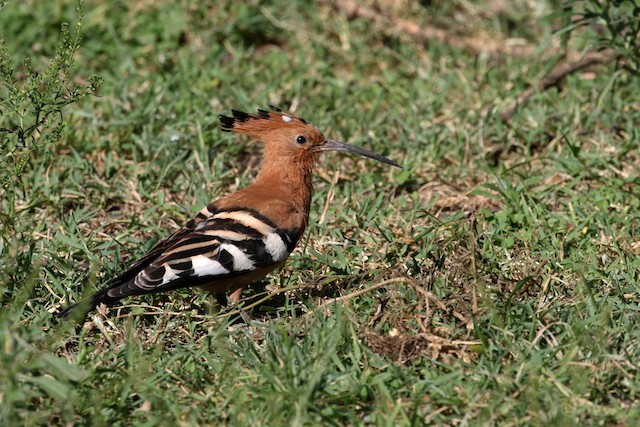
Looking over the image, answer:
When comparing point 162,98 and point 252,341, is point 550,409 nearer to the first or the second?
point 252,341

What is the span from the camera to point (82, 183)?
4473 mm

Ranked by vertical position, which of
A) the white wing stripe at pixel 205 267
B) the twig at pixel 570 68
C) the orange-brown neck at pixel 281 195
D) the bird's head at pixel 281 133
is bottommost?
the twig at pixel 570 68

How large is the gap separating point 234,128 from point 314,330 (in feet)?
4.23

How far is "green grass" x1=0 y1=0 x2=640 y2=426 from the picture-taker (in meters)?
2.83

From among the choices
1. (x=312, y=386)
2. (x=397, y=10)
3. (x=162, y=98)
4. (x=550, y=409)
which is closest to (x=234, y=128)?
(x=162, y=98)

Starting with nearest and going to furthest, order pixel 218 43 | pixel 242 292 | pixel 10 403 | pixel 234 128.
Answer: pixel 10 403 < pixel 242 292 < pixel 234 128 < pixel 218 43

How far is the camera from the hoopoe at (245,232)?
3314 mm

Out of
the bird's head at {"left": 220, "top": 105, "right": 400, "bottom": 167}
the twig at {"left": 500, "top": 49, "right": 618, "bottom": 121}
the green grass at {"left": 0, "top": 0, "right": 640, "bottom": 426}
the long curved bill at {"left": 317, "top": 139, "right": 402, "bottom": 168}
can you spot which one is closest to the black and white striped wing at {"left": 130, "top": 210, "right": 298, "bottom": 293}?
the green grass at {"left": 0, "top": 0, "right": 640, "bottom": 426}

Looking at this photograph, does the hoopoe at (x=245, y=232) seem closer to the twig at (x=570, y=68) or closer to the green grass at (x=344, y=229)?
the green grass at (x=344, y=229)

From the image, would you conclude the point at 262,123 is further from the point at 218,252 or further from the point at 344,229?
the point at 218,252

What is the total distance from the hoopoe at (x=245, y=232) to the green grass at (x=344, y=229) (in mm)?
145

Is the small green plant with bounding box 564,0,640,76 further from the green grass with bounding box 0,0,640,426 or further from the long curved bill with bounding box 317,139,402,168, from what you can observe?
the long curved bill with bounding box 317,139,402,168

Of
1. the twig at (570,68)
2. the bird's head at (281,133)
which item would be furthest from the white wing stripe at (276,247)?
A: the twig at (570,68)

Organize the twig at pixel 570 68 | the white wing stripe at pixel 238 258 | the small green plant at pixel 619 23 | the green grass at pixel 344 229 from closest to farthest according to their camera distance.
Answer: the green grass at pixel 344 229, the white wing stripe at pixel 238 258, the small green plant at pixel 619 23, the twig at pixel 570 68
